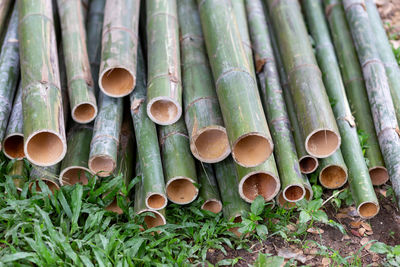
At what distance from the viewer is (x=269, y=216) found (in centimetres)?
275

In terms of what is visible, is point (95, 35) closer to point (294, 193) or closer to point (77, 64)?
point (77, 64)

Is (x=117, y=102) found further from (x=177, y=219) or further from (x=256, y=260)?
(x=256, y=260)

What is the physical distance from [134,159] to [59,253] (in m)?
0.91

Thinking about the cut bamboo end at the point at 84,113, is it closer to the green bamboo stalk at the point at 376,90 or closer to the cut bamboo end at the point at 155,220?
the cut bamboo end at the point at 155,220

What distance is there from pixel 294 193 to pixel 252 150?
46 centimetres

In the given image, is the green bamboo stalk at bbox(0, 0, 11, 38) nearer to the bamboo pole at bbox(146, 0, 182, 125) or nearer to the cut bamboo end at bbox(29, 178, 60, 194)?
the bamboo pole at bbox(146, 0, 182, 125)

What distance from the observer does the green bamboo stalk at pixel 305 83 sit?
277 cm

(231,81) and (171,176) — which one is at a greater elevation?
(231,81)

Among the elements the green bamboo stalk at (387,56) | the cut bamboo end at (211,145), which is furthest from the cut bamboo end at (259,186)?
the green bamboo stalk at (387,56)

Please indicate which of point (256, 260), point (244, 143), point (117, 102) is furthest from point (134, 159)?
point (256, 260)

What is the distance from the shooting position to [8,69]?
311 centimetres

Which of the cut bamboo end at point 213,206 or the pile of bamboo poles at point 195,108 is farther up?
the pile of bamboo poles at point 195,108

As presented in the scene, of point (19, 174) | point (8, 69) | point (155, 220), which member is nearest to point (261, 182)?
point (155, 220)

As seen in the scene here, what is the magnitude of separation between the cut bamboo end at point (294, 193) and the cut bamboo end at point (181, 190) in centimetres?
55
